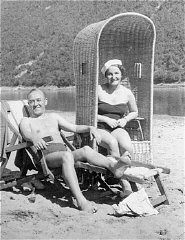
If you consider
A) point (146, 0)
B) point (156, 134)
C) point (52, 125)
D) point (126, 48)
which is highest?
point (146, 0)

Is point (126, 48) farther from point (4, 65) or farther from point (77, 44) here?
point (4, 65)

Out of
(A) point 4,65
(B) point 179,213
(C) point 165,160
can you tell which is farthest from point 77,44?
(A) point 4,65

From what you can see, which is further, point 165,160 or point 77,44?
point 165,160

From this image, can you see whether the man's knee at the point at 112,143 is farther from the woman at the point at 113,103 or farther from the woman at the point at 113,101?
the woman at the point at 113,101

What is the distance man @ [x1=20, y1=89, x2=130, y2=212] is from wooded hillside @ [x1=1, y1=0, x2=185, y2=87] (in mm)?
35561

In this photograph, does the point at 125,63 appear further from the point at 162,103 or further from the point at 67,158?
the point at 162,103

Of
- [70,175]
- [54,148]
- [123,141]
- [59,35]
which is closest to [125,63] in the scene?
[123,141]

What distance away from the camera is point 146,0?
64.3m

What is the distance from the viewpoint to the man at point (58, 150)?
14.3ft

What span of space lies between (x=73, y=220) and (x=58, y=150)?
2.51 feet

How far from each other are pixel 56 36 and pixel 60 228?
63787 mm

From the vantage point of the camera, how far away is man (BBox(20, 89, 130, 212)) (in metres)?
4.35

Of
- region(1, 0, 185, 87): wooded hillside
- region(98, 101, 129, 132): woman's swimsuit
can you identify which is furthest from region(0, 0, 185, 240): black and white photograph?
region(1, 0, 185, 87): wooded hillside

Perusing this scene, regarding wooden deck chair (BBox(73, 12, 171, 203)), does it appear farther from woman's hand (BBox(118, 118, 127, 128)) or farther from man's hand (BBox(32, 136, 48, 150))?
man's hand (BBox(32, 136, 48, 150))
